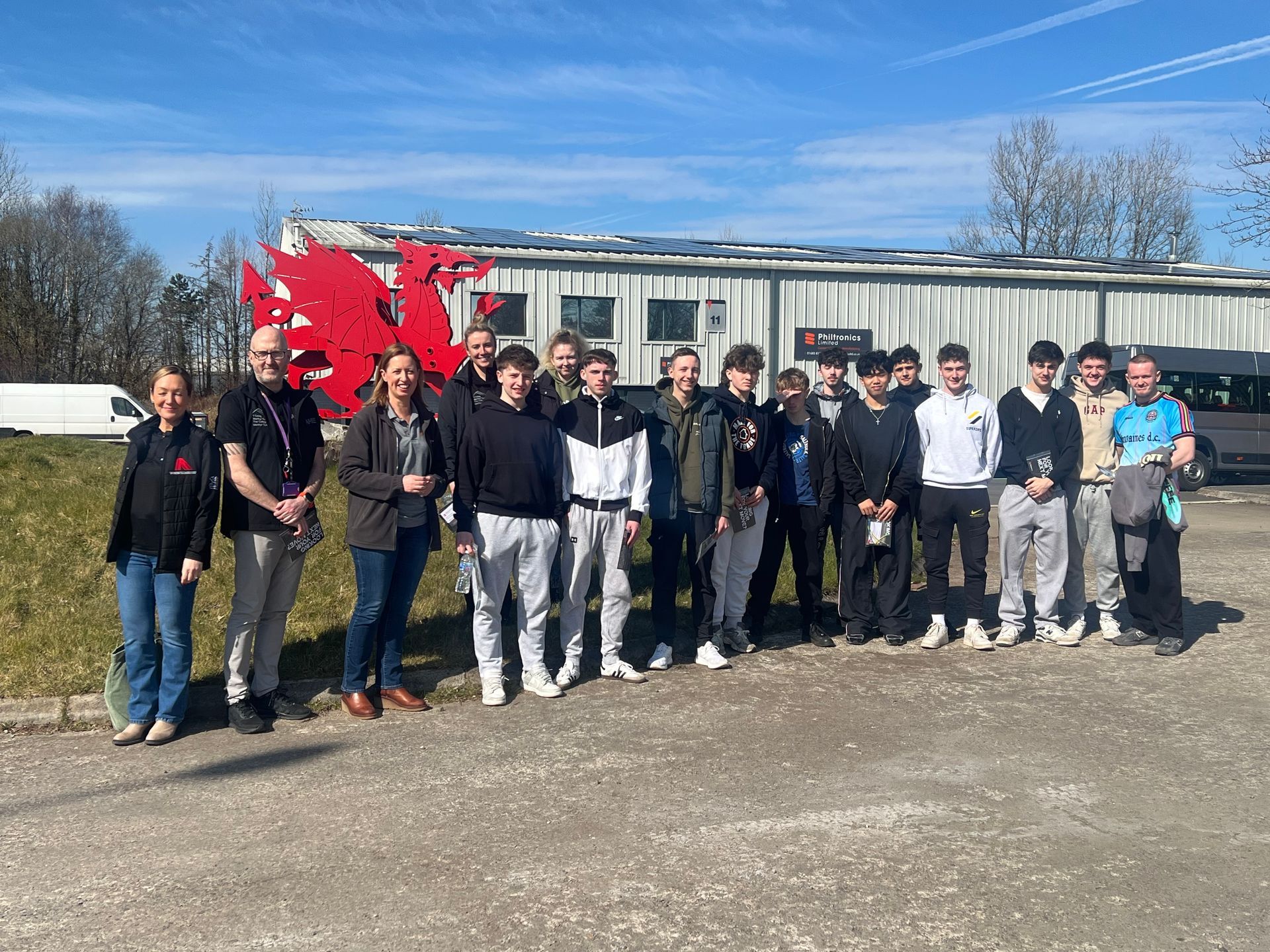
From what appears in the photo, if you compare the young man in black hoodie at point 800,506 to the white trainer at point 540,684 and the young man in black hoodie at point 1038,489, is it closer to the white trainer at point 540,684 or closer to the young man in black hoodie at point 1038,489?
the young man in black hoodie at point 1038,489

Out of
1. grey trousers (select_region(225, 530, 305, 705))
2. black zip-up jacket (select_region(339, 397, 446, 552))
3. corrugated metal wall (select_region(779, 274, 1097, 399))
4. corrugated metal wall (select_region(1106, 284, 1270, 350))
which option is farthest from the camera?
corrugated metal wall (select_region(1106, 284, 1270, 350))

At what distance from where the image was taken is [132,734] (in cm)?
512

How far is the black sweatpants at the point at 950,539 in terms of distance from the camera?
7.00 m

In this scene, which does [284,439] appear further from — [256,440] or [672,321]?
[672,321]

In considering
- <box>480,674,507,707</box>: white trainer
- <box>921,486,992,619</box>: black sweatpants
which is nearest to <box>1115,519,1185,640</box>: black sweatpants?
<box>921,486,992,619</box>: black sweatpants

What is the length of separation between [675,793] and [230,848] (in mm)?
1744

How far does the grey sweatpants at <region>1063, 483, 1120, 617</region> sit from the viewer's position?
7.18 meters

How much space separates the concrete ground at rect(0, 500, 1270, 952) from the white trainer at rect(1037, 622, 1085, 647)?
0.75 metres

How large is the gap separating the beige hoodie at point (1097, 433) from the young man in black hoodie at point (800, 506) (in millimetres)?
1728

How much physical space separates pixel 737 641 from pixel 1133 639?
2618 millimetres

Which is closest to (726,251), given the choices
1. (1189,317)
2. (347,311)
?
(1189,317)

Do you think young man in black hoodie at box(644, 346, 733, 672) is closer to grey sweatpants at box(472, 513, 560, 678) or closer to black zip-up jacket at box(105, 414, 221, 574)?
grey sweatpants at box(472, 513, 560, 678)

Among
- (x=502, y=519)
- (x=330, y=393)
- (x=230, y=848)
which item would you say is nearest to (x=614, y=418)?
(x=502, y=519)

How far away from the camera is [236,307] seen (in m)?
50.2
